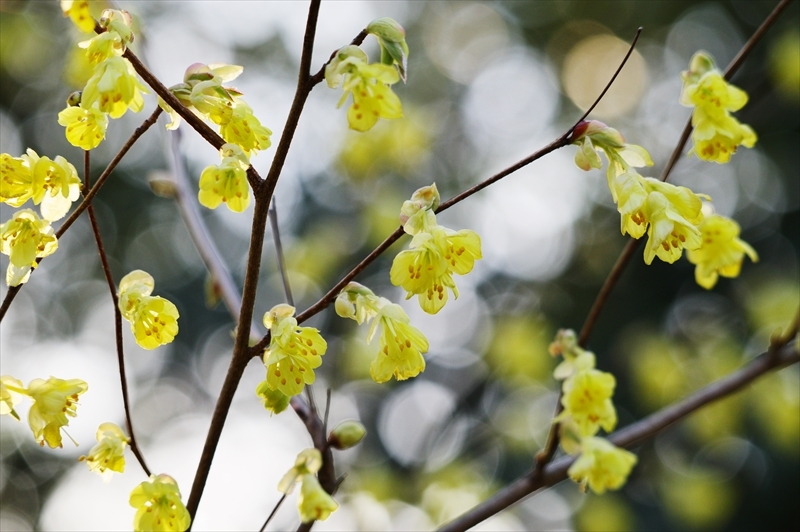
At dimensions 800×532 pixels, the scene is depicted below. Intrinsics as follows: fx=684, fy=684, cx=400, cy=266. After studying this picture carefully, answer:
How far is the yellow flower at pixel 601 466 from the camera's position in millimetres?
1520

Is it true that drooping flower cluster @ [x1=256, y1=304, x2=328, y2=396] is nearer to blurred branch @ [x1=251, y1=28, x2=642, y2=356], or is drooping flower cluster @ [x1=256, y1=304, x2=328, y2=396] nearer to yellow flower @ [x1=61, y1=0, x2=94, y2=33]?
blurred branch @ [x1=251, y1=28, x2=642, y2=356]

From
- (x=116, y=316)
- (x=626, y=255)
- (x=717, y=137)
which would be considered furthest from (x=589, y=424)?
(x=116, y=316)

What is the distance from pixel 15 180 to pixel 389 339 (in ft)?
2.36

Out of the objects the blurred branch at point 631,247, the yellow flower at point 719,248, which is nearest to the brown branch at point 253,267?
the blurred branch at point 631,247

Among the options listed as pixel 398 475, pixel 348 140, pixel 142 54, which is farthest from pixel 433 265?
pixel 398 475

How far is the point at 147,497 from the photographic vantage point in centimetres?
122

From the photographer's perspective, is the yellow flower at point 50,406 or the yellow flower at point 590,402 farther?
the yellow flower at point 590,402

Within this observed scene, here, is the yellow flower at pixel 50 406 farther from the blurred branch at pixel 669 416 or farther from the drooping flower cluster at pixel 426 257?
the blurred branch at pixel 669 416

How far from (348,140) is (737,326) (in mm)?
4842

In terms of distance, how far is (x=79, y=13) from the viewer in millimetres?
1022

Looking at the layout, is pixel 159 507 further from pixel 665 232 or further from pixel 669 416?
pixel 669 416

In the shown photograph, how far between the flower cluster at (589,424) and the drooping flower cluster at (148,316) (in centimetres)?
91

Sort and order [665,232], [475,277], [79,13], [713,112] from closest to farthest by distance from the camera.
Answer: [79,13]
[665,232]
[713,112]
[475,277]

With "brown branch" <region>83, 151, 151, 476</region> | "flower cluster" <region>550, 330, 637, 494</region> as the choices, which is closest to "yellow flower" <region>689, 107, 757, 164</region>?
"flower cluster" <region>550, 330, 637, 494</region>
